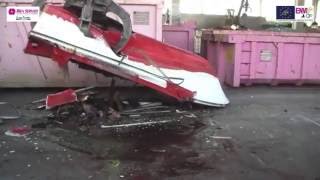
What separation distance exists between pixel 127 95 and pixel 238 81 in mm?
2443

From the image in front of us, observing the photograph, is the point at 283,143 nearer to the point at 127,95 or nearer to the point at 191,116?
the point at 191,116

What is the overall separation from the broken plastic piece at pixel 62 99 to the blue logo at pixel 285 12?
5.46 metres

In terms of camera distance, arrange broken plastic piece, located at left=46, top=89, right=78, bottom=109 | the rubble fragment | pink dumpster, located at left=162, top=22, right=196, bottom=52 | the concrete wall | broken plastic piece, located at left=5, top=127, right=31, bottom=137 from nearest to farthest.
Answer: broken plastic piece, located at left=5, top=127, right=31, bottom=137, the rubble fragment, broken plastic piece, located at left=46, top=89, right=78, bottom=109, pink dumpster, located at left=162, top=22, right=196, bottom=52, the concrete wall

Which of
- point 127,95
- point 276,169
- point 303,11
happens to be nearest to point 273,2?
point 303,11

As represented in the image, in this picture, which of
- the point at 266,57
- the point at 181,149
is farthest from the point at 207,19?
the point at 181,149

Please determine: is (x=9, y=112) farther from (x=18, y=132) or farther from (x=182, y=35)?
(x=182, y=35)

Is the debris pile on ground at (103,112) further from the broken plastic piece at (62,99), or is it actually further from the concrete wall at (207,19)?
the concrete wall at (207,19)

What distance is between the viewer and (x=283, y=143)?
622 centimetres

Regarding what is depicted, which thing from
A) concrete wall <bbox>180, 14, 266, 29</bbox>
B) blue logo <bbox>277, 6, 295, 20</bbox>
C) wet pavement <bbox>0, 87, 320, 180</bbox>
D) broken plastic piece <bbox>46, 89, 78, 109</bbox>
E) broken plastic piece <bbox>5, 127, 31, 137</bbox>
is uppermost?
blue logo <bbox>277, 6, 295, 20</bbox>

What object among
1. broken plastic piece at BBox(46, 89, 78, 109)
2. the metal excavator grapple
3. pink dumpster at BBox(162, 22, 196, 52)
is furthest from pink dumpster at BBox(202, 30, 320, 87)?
broken plastic piece at BBox(46, 89, 78, 109)

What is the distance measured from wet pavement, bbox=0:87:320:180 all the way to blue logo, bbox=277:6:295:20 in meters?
3.48

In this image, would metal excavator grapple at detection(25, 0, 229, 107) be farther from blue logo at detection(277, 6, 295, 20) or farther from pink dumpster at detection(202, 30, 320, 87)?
blue logo at detection(277, 6, 295, 20)

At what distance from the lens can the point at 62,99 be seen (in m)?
7.32

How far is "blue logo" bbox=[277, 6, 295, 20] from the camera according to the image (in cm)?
1088
